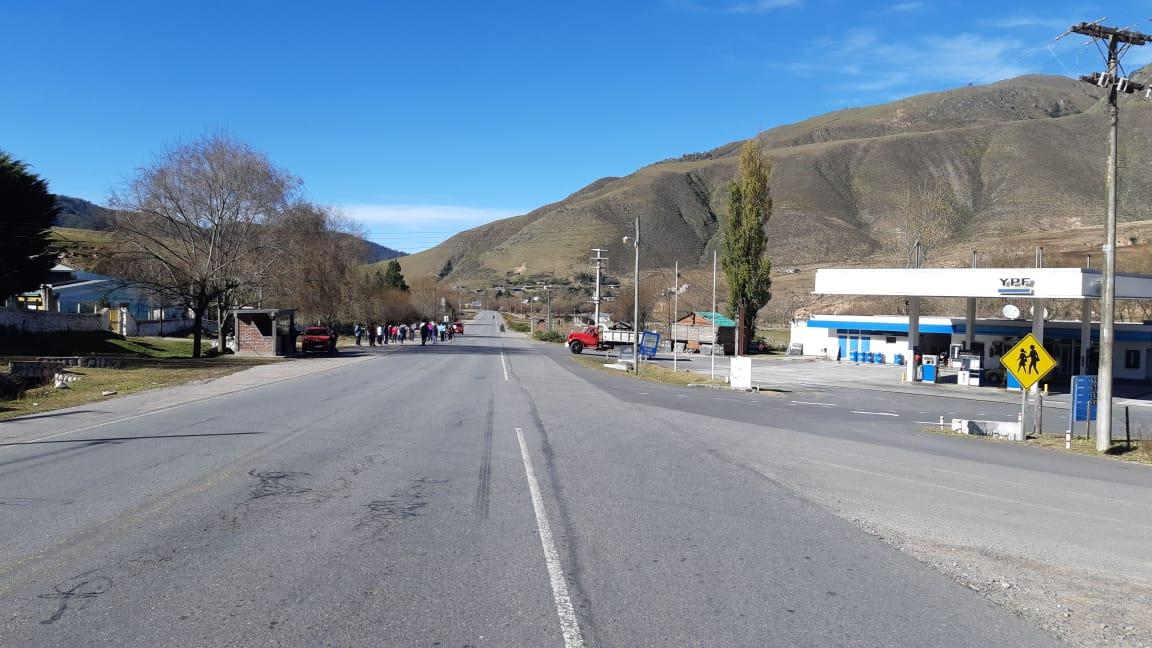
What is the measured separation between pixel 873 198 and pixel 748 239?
3289 inches

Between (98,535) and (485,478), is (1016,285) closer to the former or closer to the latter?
(485,478)

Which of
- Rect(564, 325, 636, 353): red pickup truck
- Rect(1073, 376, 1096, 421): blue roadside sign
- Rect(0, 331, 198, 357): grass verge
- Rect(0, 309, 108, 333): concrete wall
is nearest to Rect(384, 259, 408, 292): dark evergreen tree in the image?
Rect(564, 325, 636, 353): red pickup truck

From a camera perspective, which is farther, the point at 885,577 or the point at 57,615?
the point at 885,577

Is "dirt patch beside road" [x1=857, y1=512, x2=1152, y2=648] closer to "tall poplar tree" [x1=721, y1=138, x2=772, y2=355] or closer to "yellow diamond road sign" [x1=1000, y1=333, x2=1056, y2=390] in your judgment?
"yellow diamond road sign" [x1=1000, y1=333, x2=1056, y2=390]

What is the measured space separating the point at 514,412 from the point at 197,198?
107ft

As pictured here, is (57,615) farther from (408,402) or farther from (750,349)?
(750,349)

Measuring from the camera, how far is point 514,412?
19750mm

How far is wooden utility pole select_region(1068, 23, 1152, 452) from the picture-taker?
17609 millimetres

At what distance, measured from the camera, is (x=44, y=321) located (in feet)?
152

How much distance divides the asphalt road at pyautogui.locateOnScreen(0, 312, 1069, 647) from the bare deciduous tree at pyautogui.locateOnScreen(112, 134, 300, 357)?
31.8 meters

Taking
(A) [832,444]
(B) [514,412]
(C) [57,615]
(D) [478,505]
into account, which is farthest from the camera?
(B) [514,412]

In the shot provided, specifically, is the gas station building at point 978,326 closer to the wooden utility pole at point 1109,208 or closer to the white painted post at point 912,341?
the white painted post at point 912,341

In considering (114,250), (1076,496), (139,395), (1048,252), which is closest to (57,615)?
(1076,496)

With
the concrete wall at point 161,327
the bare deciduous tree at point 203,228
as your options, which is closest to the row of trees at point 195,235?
the bare deciduous tree at point 203,228
